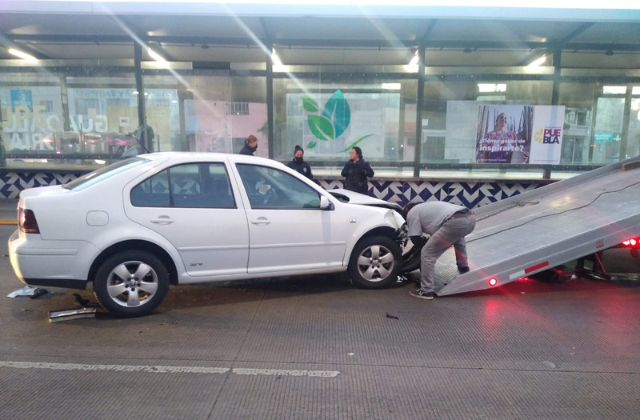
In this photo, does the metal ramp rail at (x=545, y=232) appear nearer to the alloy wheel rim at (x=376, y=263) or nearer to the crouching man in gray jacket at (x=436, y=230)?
the crouching man in gray jacket at (x=436, y=230)

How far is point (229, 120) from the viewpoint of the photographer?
12227mm

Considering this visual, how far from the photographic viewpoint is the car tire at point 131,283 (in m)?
4.72

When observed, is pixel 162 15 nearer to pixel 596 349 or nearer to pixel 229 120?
pixel 229 120

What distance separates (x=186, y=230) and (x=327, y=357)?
2.00 metres

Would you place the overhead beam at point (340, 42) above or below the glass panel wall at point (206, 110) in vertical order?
above

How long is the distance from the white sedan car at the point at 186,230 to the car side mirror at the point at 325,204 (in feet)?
0.05

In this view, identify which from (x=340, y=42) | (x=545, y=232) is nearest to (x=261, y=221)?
(x=545, y=232)

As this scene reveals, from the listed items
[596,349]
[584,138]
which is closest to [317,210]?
[596,349]

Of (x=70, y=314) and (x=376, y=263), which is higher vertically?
(x=376, y=263)

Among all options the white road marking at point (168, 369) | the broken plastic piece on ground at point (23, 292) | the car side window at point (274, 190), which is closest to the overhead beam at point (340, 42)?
the car side window at point (274, 190)

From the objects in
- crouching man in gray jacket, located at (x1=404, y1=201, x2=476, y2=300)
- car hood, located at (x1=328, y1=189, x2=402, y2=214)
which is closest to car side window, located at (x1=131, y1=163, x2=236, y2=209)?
car hood, located at (x1=328, y1=189, x2=402, y2=214)

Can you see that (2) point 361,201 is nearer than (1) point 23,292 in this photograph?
No

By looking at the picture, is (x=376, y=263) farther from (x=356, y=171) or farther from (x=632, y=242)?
(x=356, y=171)

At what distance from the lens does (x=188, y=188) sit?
512 centimetres
